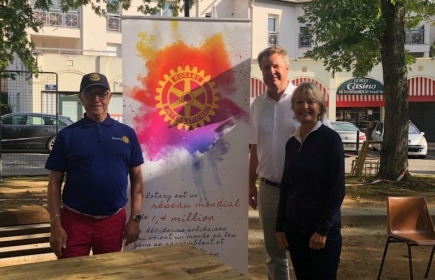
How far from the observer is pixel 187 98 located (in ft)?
12.3

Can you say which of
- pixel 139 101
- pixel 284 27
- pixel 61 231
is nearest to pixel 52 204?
pixel 61 231

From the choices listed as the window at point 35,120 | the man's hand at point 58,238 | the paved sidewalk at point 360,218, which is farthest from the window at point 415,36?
the man's hand at point 58,238

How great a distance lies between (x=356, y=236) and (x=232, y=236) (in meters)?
3.55

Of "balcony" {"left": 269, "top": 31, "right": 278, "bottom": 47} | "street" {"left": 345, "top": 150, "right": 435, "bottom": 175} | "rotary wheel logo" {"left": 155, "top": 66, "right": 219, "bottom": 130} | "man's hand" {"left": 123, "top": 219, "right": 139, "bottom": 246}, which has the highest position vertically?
"balcony" {"left": 269, "top": 31, "right": 278, "bottom": 47}

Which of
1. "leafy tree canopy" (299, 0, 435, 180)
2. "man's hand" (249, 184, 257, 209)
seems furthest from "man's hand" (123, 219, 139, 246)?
"leafy tree canopy" (299, 0, 435, 180)

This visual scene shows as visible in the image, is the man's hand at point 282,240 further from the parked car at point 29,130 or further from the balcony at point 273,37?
the balcony at point 273,37

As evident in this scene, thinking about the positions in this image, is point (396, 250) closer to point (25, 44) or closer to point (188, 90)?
point (188, 90)

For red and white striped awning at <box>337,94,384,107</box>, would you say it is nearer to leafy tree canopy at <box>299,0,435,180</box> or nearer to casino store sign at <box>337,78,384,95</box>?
casino store sign at <box>337,78,384,95</box>

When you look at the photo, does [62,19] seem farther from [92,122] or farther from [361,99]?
[92,122]

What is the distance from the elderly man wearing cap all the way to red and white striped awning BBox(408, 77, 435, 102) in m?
28.4

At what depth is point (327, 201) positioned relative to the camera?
2930mm

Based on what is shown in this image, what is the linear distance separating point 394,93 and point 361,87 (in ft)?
62.4

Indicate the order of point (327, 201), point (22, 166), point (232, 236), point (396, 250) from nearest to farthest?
point (327, 201) → point (232, 236) → point (396, 250) → point (22, 166)

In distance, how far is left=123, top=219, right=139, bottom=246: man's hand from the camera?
10.8 ft
